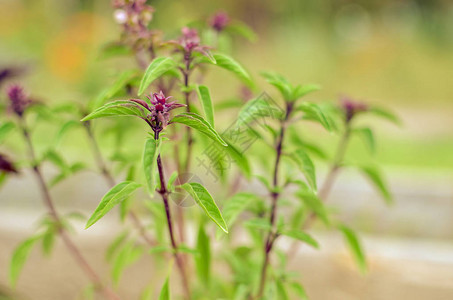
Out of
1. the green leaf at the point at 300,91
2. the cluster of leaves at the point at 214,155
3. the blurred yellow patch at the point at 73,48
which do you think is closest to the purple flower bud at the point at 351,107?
the cluster of leaves at the point at 214,155

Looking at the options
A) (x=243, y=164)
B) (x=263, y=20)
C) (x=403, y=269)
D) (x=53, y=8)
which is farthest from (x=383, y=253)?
(x=53, y=8)

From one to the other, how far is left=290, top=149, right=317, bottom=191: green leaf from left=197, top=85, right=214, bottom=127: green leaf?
16cm

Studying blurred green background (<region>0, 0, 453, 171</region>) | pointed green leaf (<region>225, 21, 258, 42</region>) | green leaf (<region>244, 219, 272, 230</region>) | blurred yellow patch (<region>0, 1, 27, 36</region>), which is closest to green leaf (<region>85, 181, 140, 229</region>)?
green leaf (<region>244, 219, 272, 230</region>)

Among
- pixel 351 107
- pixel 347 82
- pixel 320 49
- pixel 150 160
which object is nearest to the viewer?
pixel 150 160

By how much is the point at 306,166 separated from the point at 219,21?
0.40m

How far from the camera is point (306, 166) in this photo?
719mm

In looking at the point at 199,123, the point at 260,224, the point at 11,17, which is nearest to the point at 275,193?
the point at 260,224

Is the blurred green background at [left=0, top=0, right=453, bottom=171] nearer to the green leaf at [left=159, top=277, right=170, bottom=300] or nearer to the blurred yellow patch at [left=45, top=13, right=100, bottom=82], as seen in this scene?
the blurred yellow patch at [left=45, top=13, right=100, bottom=82]

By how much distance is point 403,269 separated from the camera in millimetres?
1695

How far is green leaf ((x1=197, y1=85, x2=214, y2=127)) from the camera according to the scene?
680mm

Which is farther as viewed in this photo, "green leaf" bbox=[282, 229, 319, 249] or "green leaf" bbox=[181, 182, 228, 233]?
"green leaf" bbox=[282, 229, 319, 249]

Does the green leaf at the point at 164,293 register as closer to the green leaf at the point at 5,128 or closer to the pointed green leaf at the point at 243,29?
the green leaf at the point at 5,128

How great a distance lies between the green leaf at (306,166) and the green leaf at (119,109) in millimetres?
269

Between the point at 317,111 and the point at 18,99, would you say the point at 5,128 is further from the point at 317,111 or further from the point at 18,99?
the point at 317,111
